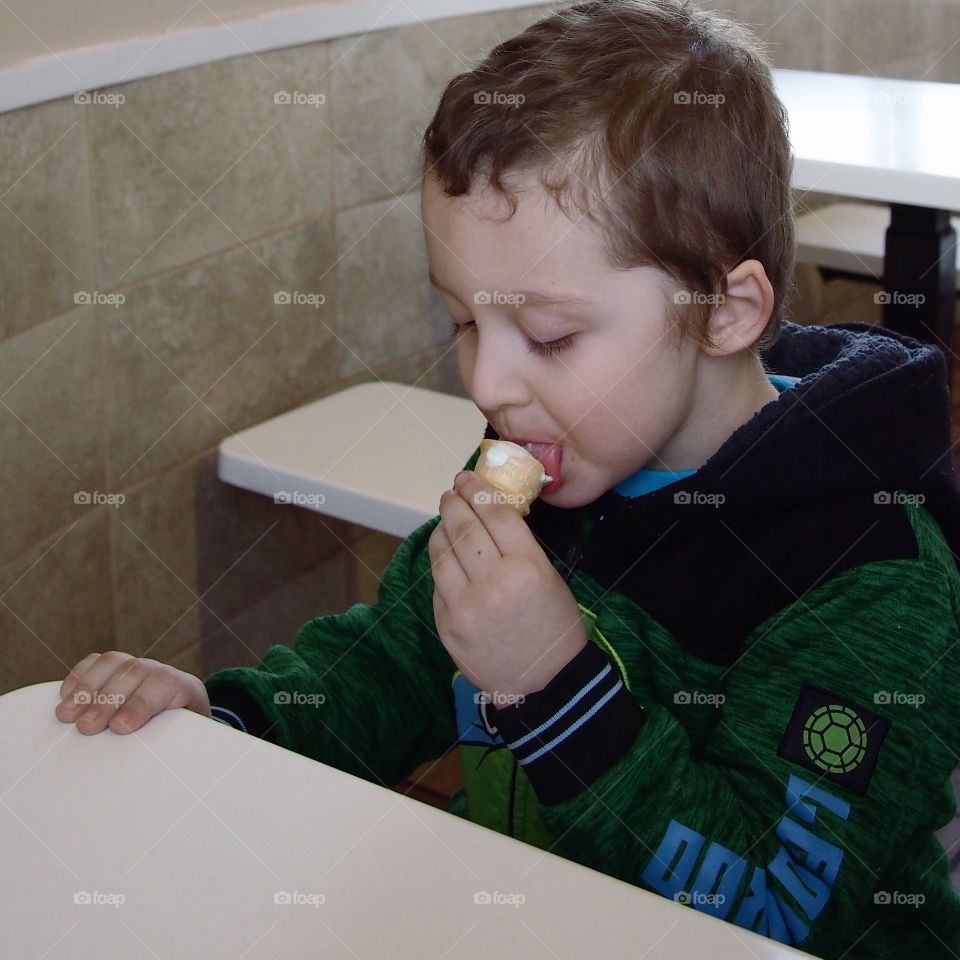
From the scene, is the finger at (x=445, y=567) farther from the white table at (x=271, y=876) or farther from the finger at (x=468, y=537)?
the white table at (x=271, y=876)

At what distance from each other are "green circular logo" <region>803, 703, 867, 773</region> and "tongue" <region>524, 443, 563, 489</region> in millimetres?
287

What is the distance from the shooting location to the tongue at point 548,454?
111 cm

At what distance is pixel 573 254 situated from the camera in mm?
1033

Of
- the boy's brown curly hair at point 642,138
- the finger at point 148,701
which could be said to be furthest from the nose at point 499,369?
the finger at point 148,701

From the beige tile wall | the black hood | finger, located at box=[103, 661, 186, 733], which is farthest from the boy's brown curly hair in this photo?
the beige tile wall

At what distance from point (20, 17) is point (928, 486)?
113cm

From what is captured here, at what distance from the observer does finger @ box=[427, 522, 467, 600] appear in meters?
1.04

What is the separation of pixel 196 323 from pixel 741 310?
3.46ft

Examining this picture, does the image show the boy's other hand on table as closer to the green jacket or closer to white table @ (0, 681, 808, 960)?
white table @ (0, 681, 808, 960)

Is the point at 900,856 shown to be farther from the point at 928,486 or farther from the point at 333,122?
the point at 333,122

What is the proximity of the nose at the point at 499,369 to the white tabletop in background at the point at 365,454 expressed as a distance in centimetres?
77

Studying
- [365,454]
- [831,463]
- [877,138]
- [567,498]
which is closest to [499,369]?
[567,498]

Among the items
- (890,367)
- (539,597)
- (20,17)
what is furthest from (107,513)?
(890,367)

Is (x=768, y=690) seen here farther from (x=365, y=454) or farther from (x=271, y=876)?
(x=365, y=454)
